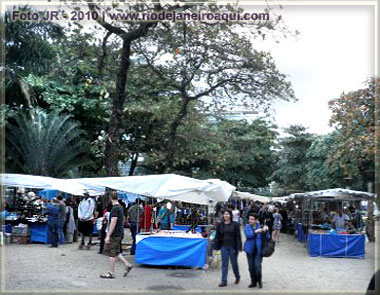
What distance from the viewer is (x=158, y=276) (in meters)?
9.85

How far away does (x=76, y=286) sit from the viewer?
8.51 metres

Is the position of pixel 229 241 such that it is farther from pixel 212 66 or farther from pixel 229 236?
pixel 212 66

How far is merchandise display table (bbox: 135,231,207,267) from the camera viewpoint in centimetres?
1084

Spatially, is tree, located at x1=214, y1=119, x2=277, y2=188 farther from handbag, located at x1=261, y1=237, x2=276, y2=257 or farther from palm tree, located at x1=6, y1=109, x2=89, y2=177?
handbag, located at x1=261, y1=237, x2=276, y2=257

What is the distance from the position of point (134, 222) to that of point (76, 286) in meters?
5.20

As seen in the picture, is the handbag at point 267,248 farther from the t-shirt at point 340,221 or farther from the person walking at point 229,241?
the t-shirt at point 340,221

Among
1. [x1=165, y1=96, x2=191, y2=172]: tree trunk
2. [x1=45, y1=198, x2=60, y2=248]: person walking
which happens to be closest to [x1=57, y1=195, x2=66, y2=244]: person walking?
[x1=45, y1=198, x2=60, y2=248]: person walking

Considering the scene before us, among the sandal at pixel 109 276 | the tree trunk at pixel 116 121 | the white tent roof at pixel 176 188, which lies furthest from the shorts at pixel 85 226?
the sandal at pixel 109 276

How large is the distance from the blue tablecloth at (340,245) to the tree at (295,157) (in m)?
22.3

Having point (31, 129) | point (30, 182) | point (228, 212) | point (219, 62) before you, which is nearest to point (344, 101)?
point (219, 62)

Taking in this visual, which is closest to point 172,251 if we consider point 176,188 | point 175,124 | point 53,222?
point 176,188

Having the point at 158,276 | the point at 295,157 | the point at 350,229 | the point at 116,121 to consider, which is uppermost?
the point at 295,157

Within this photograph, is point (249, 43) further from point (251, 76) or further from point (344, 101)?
point (344, 101)

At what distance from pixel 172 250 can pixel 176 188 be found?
147cm
